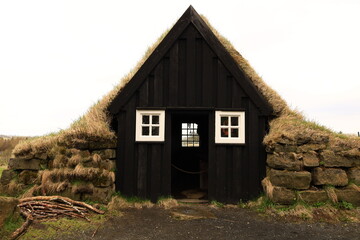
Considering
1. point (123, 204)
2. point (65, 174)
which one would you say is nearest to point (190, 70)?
point (123, 204)

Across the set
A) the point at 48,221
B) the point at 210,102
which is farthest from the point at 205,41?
the point at 48,221

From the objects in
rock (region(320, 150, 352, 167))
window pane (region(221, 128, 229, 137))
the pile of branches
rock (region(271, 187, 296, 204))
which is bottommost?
the pile of branches

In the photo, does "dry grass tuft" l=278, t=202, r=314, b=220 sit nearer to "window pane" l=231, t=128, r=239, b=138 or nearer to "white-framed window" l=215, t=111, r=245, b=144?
"white-framed window" l=215, t=111, r=245, b=144

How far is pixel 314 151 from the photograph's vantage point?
6941 millimetres

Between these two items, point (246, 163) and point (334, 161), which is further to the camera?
point (246, 163)

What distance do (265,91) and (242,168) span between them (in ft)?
8.84

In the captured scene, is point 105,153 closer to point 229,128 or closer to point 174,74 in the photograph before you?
point 174,74

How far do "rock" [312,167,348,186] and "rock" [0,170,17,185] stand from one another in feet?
28.2

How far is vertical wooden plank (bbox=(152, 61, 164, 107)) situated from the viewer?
Result: 7.93m

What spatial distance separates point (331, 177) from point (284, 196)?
1.38m

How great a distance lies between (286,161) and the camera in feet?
22.5

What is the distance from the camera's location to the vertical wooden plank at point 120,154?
25.3ft

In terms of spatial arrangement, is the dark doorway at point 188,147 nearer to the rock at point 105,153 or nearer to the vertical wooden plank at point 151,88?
the vertical wooden plank at point 151,88

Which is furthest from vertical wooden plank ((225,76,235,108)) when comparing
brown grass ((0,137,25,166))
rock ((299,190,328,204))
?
brown grass ((0,137,25,166))
